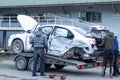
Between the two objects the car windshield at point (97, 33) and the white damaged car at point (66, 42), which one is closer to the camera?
the white damaged car at point (66, 42)

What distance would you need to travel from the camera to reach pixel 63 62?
17188 mm

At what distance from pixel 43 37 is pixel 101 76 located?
299cm

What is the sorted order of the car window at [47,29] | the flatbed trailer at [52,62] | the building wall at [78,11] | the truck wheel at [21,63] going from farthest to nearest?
1. the building wall at [78,11]
2. the truck wheel at [21,63]
3. the car window at [47,29]
4. the flatbed trailer at [52,62]

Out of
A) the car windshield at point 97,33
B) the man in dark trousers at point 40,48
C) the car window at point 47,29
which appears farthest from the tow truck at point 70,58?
the man in dark trousers at point 40,48

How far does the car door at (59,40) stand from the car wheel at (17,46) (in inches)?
72.2

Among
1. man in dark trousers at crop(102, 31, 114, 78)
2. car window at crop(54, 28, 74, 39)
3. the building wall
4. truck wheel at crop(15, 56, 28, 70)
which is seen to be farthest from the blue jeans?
the building wall

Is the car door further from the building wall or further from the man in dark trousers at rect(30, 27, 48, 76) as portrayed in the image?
the building wall

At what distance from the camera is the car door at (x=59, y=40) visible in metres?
17.3

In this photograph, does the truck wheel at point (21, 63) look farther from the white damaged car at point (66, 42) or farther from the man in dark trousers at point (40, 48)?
the man in dark trousers at point (40, 48)

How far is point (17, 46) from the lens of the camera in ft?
62.4

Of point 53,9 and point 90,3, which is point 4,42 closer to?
point 53,9

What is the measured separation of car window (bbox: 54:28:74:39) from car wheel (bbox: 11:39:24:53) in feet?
6.70

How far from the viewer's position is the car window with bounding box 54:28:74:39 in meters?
17.4

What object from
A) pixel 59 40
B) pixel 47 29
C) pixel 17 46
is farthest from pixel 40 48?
pixel 17 46
